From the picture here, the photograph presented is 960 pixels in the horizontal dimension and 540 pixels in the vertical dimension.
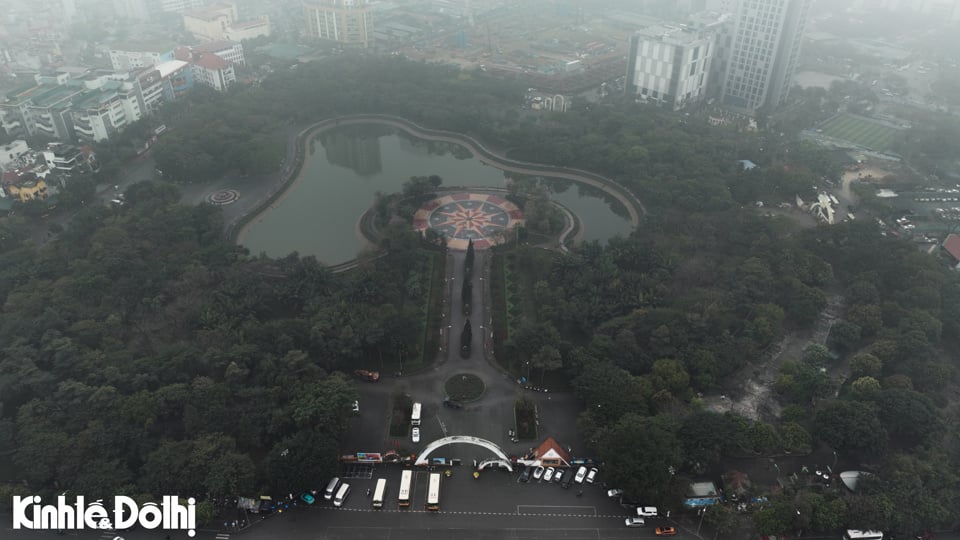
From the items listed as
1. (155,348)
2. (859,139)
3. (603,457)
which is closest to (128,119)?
(155,348)

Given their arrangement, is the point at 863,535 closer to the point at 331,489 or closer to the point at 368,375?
the point at 331,489

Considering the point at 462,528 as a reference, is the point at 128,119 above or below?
above

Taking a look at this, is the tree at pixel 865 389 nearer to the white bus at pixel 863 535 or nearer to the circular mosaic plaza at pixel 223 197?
the white bus at pixel 863 535

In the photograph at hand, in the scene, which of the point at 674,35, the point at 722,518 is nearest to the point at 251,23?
the point at 674,35

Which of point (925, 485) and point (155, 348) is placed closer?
point (925, 485)

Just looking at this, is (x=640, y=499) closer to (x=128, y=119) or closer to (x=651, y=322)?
(x=651, y=322)

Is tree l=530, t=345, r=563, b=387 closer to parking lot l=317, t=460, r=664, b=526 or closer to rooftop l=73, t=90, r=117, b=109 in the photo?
parking lot l=317, t=460, r=664, b=526

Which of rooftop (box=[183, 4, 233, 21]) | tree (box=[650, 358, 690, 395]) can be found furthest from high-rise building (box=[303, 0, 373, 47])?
tree (box=[650, 358, 690, 395])
